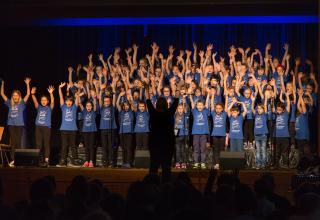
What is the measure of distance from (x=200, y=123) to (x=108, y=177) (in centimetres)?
283

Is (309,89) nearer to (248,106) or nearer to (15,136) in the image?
(248,106)

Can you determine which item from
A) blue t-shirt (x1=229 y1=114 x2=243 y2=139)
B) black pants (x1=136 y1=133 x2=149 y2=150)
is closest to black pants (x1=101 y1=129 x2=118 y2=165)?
black pants (x1=136 y1=133 x2=149 y2=150)

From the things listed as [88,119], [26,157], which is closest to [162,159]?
[26,157]

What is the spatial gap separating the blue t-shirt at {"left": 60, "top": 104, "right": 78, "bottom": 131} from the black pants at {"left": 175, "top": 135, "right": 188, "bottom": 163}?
2272mm

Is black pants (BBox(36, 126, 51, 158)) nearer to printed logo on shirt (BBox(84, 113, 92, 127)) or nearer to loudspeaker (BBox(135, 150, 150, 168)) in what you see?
printed logo on shirt (BBox(84, 113, 92, 127))

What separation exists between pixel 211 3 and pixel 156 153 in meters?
7.18

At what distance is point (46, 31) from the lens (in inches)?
689

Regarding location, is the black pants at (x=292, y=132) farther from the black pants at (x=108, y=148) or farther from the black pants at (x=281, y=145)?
the black pants at (x=108, y=148)

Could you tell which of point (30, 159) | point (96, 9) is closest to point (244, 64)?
point (96, 9)

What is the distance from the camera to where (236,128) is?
14047mm

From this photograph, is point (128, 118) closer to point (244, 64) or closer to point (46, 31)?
point (244, 64)

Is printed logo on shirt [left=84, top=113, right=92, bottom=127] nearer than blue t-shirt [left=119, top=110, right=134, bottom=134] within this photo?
No

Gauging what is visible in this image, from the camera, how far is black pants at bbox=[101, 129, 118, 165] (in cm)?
1448

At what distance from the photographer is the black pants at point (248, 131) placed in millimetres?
14555
